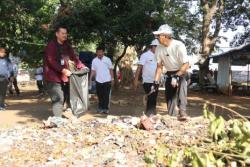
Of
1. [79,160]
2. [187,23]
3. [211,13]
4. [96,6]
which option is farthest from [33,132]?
[187,23]

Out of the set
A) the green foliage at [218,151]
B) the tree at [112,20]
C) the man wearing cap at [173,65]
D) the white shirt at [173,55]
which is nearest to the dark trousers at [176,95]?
the man wearing cap at [173,65]

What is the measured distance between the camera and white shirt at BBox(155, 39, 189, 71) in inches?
325

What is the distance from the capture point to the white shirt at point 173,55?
8258mm

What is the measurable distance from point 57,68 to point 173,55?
7.32ft

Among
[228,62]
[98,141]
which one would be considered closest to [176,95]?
[98,141]

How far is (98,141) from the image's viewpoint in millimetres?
5910

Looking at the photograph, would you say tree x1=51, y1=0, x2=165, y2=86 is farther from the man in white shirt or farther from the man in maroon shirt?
the man in maroon shirt

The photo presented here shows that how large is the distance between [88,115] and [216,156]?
8.42 metres

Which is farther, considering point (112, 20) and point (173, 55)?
point (112, 20)

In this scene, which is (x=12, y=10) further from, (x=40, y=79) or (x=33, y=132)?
(x=33, y=132)

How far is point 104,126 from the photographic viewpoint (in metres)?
6.54

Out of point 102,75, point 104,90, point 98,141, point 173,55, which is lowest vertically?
point 98,141

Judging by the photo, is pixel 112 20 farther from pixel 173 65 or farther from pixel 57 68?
pixel 173 65

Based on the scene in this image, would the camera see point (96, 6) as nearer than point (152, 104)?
No
